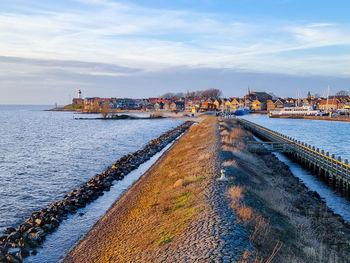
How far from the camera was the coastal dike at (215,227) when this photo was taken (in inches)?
353

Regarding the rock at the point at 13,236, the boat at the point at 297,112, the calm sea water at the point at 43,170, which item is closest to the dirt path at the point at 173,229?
the rock at the point at 13,236

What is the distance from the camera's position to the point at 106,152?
129ft

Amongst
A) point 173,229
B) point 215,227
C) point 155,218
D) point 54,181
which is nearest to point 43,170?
point 54,181

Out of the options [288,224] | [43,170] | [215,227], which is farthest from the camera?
[43,170]

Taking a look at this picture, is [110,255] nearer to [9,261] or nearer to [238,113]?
[9,261]

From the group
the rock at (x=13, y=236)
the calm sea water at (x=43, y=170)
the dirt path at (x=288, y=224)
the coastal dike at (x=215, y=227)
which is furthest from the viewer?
the calm sea water at (x=43, y=170)

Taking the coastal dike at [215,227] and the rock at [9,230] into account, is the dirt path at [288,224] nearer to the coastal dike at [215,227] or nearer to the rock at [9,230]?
the coastal dike at [215,227]

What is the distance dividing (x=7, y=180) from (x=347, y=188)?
1003 inches

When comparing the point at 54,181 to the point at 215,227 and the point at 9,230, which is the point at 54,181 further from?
the point at 215,227

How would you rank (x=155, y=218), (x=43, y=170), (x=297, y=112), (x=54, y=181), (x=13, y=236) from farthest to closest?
(x=297, y=112) → (x=43, y=170) → (x=54, y=181) → (x=13, y=236) → (x=155, y=218)

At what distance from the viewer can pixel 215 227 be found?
32.8 ft

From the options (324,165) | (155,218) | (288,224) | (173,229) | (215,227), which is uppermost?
(215,227)

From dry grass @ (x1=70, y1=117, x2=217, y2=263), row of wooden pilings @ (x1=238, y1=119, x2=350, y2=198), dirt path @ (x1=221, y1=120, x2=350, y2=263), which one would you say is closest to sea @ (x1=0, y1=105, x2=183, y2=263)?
dry grass @ (x1=70, y1=117, x2=217, y2=263)

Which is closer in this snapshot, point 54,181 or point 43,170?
point 54,181
